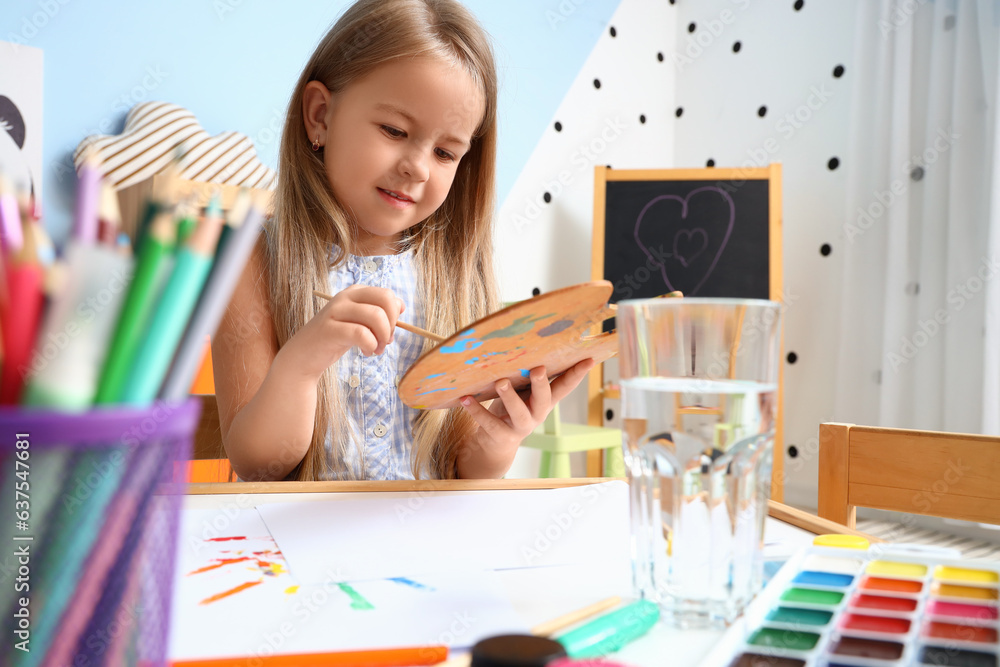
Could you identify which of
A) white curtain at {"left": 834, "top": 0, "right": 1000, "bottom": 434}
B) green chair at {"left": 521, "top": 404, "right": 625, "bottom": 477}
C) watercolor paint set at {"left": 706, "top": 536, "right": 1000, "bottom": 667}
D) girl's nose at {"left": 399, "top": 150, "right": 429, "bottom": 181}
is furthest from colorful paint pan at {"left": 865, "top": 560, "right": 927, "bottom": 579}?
white curtain at {"left": 834, "top": 0, "right": 1000, "bottom": 434}

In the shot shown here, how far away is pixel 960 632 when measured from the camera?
278mm

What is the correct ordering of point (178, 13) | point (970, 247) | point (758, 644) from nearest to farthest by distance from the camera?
point (758, 644), point (178, 13), point (970, 247)

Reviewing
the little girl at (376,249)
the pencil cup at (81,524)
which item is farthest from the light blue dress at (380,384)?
the pencil cup at (81,524)

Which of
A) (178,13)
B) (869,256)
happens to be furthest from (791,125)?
(178,13)

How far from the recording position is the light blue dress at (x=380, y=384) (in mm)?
876

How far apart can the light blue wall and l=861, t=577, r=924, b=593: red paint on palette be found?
49.4 inches

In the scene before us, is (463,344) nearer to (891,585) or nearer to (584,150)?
(891,585)

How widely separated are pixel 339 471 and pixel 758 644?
2.08 feet

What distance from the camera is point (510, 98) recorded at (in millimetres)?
2086

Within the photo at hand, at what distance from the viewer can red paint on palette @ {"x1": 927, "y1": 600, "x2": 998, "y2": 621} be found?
11.5 inches

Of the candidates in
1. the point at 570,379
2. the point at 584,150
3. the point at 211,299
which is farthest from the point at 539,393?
the point at 584,150

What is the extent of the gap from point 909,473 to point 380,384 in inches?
22.4

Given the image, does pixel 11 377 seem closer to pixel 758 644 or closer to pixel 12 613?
pixel 12 613

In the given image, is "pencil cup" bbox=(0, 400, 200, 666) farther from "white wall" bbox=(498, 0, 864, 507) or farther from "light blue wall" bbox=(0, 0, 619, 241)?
"white wall" bbox=(498, 0, 864, 507)
